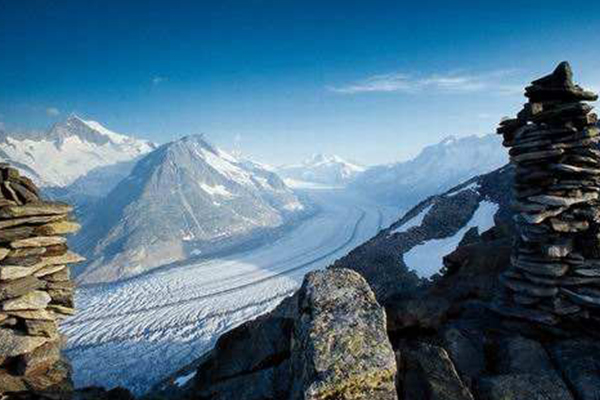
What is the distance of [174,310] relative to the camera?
107m

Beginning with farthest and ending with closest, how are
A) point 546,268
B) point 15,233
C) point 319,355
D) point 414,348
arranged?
point 546,268 → point 15,233 → point 414,348 → point 319,355

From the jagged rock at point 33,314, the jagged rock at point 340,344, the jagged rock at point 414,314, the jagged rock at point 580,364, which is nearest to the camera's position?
the jagged rock at point 340,344

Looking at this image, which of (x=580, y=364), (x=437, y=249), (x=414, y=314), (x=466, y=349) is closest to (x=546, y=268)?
(x=580, y=364)

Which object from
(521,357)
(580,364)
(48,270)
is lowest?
(580,364)

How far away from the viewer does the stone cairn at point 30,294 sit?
1016cm

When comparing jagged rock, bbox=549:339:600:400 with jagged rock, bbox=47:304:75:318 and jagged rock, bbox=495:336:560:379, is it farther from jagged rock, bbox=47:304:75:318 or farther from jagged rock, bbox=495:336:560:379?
jagged rock, bbox=47:304:75:318

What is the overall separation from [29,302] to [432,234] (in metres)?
46.8

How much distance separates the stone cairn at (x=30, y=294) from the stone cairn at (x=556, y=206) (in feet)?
39.4

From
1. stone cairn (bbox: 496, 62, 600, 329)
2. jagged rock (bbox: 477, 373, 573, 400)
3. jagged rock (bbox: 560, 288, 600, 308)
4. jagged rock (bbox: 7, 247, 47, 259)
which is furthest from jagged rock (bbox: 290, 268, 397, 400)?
jagged rock (bbox: 7, 247, 47, 259)

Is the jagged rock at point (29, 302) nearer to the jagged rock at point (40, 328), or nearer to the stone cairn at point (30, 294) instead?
the stone cairn at point (30, 294)

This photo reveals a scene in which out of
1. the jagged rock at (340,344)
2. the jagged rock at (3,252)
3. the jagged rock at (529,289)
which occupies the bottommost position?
the jagged rock at (529,289)

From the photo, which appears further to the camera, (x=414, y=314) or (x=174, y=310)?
(x=174, y=310)

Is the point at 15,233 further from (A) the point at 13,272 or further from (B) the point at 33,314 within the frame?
(B) the point at 33,314

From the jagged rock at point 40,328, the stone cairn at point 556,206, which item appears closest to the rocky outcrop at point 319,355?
the jagged rock at point 40,328
